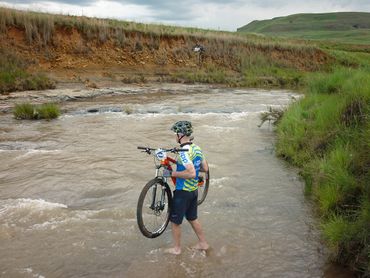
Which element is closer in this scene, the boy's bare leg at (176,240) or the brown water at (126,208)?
the brown water at (126,208)

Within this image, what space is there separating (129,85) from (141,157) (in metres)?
13.7

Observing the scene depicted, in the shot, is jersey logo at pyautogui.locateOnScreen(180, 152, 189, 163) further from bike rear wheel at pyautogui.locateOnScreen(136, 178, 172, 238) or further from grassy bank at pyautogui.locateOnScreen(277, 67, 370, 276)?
grassy bank at pyautogui.locateOnScreen(277, 67, 370, 276)

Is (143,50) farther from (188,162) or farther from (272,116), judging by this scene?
(188,162)

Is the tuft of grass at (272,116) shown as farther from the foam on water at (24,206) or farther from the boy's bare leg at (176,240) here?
the boy's bare leg at (176,240)

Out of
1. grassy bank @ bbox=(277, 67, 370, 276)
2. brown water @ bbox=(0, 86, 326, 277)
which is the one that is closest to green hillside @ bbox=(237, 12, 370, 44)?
brown water @ bbox=(0, 86, 326, 277)

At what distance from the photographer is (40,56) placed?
22.8 m

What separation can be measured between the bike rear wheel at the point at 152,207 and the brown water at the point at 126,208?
0.19 m

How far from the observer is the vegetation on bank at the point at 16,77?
18.5 meters

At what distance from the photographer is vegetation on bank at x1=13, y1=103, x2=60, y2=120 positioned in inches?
555

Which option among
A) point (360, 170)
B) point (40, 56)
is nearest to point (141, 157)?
point (360, 170)

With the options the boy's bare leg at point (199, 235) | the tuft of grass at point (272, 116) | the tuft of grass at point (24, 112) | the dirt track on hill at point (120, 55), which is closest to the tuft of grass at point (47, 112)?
the tuft of grass at point (24, 112)

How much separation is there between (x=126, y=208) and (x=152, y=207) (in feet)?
4.89

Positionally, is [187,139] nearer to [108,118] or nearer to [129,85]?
[108,118]

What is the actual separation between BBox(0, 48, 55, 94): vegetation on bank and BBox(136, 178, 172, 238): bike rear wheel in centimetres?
1465
